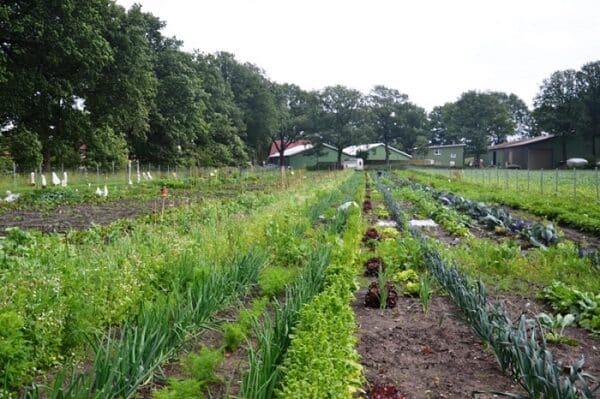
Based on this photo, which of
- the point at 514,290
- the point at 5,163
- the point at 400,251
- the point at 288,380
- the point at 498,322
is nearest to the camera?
the point at 288,380

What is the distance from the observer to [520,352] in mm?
2877

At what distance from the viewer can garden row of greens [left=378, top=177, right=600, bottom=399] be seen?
248 centimetres

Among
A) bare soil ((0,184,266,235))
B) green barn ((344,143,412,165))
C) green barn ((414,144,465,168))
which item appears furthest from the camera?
green barn ((414,144,465,168))

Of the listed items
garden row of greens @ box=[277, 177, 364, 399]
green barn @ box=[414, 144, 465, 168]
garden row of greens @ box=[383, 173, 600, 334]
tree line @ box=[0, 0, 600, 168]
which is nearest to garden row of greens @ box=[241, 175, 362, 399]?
garden row of greens @ box=[277, 177, 364, 399]

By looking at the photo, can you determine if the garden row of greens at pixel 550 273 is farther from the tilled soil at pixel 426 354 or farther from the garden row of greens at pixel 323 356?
the garden row of greens at pixel 323 356

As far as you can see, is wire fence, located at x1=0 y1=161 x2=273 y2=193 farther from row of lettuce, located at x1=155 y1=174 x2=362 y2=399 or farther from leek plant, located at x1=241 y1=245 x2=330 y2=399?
row of lettuce, located at x1=155 y1=174 x2=362 y2=399

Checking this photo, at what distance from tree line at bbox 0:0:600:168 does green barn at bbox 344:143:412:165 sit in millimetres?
2309

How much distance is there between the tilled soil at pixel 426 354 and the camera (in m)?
3.33

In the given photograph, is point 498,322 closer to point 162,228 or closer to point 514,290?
point 514,290

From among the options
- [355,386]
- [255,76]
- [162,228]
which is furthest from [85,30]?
[255,76]

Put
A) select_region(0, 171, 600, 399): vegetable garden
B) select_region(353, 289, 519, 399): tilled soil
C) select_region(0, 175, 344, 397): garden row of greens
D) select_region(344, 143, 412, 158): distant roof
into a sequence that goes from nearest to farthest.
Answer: select_region(0, 171, 600, 399): vegetable garden, select_region(0, 175, 344, 397): garden row of greens, select_region(353, 289, 519, 399): tilled soil, select_region(344, 143, 412, 158): distant roof

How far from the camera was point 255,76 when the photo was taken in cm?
5562

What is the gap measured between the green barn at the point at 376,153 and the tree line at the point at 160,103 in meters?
2.31

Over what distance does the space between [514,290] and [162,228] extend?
535cm
